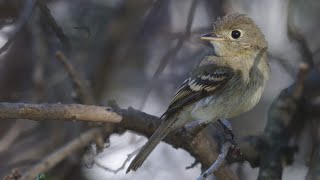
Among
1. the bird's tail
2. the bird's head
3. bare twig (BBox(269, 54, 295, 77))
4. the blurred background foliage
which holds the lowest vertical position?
the blurred background foliage

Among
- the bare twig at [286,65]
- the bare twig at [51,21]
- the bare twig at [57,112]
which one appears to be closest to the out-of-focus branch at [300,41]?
the bare twig at [286,65]

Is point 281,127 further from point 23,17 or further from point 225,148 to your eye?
point 23,17

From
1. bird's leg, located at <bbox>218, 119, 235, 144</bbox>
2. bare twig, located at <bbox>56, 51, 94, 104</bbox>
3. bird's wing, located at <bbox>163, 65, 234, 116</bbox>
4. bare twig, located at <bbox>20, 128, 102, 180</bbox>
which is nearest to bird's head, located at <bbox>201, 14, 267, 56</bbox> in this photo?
bird's wing, located at <bbox>163, 65, 234, 116</bbox>

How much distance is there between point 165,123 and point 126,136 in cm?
121

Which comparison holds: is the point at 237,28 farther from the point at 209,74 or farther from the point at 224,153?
the point at 224,153

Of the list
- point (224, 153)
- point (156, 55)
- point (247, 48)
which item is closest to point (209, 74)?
point (247, 48)

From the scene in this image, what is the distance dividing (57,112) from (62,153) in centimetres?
52

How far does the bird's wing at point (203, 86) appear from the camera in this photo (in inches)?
159

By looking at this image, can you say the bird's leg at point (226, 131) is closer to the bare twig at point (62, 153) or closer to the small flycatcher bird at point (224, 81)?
the small flycatcher bird at point (224, 81)

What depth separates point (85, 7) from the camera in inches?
202

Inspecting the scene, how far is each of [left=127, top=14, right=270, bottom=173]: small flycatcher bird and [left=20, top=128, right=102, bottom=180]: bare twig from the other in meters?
0.47

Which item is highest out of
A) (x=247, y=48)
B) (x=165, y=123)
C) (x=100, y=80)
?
(x=247, y=48)

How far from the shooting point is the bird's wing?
403 cm

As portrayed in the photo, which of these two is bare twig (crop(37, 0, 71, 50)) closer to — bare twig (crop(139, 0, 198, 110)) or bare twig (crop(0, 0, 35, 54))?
bare twig (crop(0, 0, 35, 54))
